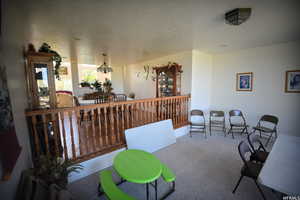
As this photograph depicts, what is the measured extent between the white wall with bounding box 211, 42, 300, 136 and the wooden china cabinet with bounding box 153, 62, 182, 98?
142 centimetres

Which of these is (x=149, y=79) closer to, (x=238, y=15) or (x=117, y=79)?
(x=117, y=79)

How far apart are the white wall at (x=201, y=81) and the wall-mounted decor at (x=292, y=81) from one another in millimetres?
1853

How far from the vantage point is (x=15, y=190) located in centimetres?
109

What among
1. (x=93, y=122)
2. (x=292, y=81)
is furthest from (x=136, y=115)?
(x=292, y=81)

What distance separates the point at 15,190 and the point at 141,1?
93.5 inches

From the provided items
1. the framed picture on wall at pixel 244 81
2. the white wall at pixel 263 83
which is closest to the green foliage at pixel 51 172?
the white wall at pixel 263 83

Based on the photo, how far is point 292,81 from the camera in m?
3.11

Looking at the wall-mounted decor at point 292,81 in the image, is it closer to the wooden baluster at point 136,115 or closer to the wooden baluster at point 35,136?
the wooden baluster at point 136,115

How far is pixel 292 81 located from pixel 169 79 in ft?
10.1

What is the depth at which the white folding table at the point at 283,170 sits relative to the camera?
41.2 inches

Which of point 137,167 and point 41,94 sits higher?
point 41,94

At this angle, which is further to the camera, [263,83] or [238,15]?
[263,83]

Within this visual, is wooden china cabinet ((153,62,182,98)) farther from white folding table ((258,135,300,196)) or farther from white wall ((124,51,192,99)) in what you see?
white folding table ((258,135,300,196))

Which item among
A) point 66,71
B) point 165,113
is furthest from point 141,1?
point 66,71
